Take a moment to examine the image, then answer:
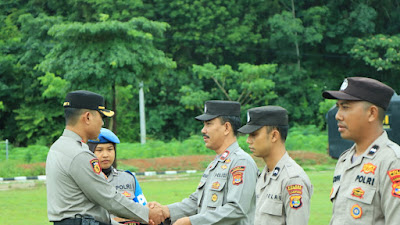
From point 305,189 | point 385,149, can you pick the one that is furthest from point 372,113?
point 305,189

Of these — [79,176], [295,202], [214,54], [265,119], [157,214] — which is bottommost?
[157,214]

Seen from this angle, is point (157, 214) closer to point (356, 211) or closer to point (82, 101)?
point (82, 101)

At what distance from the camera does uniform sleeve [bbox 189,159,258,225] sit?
4.52m

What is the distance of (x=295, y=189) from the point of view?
13.3 feet

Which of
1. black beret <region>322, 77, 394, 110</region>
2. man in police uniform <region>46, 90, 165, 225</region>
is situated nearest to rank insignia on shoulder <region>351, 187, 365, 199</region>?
black beret <region>322, 77, 394, 110</region>

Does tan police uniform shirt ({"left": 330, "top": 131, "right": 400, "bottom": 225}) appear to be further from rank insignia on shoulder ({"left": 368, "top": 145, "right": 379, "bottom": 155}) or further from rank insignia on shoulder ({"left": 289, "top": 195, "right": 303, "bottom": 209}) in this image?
rank insignia on shoulder ({"left": 289, "top": 195, "right": 303, "bottom": 209})

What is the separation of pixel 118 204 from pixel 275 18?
33027mm

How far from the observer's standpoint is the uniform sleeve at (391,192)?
124 inches

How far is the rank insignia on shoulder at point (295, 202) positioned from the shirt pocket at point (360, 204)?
1.92 feet

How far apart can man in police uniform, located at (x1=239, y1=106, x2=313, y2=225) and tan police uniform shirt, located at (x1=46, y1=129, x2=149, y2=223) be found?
1.12 m

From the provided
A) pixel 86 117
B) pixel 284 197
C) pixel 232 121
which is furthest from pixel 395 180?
pixel 86 117

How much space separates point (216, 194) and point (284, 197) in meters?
0.77

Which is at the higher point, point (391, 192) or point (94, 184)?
point (391, 192)

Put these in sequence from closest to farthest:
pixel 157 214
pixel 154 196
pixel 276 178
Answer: pixel 276 178, pixel 157 214, pixel 154 196
